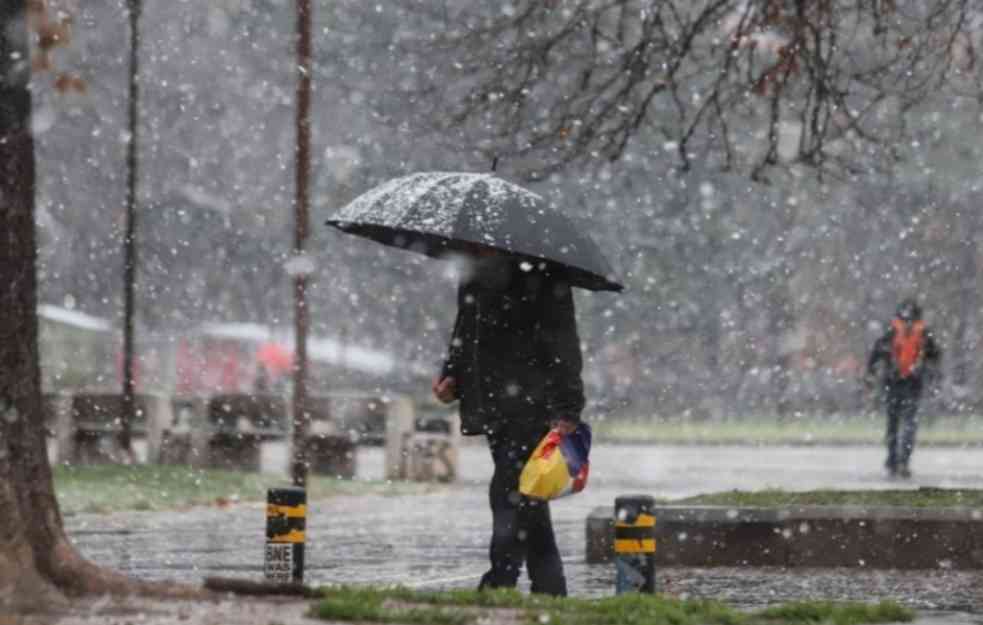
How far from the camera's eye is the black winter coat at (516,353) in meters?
9.16

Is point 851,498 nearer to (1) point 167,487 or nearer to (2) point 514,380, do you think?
(2) point 514,380

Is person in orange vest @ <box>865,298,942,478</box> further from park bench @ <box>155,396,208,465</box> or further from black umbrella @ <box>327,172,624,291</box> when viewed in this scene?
black umbrella @ <box>327,172,624,291</box>

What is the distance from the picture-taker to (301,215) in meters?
20.0

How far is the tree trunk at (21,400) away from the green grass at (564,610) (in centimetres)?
91

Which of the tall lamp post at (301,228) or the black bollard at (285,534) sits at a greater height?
the tall lamp post at (301,228)

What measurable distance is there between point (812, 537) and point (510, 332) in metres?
4.72

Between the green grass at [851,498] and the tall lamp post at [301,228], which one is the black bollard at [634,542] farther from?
the tall lamp post at [301,228]

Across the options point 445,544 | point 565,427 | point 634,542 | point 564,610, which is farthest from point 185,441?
point 564,610

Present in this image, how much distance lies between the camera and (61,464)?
24.8 meters

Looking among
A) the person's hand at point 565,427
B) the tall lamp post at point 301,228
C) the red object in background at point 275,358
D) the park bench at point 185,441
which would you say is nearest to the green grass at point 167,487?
the tall lamp post at point 301,228

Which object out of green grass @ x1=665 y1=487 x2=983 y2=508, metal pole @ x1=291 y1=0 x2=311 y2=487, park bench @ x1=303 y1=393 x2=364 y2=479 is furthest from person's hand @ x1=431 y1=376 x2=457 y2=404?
park bench @ x1=303 y1=393 x2=364 y2=479

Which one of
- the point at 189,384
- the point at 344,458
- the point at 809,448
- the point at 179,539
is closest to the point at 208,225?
the point at 189,384

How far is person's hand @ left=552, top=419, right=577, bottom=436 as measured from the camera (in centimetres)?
899

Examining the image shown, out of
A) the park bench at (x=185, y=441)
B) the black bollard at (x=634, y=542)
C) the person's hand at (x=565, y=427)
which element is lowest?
the black bollard at (x=634, y=542)
